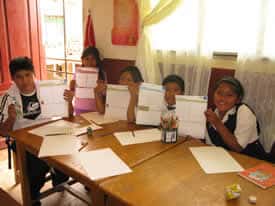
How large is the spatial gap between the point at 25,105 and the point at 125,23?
3.56 ft

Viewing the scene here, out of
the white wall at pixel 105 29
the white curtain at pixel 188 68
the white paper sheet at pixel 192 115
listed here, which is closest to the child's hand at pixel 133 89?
the white curtain at pixel 188 68

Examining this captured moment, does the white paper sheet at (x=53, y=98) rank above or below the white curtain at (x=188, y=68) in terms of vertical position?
below

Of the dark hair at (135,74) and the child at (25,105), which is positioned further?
the dark hair at (135,74)

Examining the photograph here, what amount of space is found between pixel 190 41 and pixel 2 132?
55.5 inches

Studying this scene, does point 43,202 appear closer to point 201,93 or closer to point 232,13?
point 201,93

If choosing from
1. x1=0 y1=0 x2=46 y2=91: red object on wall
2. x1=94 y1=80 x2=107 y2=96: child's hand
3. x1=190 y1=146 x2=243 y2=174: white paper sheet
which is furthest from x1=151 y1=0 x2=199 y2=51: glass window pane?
x1=0 y1=0 x2=46 y2=91: red object on wall

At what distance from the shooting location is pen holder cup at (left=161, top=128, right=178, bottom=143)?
5.06ft

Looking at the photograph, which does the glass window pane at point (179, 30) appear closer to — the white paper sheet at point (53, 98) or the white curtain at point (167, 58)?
the white curtain at point (167, 58)

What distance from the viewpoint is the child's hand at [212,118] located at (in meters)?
1.56

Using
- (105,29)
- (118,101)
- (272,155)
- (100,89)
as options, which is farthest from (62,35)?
(272,155)

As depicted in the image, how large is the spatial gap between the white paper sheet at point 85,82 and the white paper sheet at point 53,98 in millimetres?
280

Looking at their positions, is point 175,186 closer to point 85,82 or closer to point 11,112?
point 11,112

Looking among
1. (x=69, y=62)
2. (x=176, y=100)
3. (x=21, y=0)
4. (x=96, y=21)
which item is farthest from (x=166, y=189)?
(x=69, y=62)

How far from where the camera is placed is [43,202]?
2174 mm
